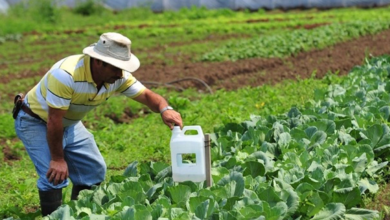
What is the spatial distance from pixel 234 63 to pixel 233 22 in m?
9.63

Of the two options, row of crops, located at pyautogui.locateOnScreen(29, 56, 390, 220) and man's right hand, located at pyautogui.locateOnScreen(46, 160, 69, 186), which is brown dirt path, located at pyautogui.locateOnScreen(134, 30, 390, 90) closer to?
row of crops, located at pyautogui.locateOnScreen(29, 56, 390, 220)

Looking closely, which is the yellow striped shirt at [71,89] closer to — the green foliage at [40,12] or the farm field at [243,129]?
the farm field at [243,129]

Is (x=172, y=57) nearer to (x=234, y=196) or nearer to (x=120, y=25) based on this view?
(x=120, y=25)

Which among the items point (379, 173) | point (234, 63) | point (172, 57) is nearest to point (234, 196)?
point (379, 173)

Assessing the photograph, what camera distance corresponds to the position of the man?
488cm

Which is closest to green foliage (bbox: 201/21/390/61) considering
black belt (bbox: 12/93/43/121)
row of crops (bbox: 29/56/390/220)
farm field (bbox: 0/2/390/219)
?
farm field (bbox: 0/2/390/219)

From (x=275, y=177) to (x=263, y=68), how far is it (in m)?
8.54

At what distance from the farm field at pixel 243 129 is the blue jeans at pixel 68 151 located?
0.37 m

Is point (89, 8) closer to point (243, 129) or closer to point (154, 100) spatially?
point (243, 129)

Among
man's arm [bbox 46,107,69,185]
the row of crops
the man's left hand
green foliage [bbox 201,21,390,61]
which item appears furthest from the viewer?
green foliage [bbox 201,21,390,61]

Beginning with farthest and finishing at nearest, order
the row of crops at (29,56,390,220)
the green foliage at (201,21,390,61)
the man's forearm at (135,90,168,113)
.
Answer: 1. the green foliage at (201,21,390,61)
2. the man's forearm at (135,90,168,113)
3. the row of crops at (29,56,390,220)

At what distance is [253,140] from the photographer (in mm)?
6242

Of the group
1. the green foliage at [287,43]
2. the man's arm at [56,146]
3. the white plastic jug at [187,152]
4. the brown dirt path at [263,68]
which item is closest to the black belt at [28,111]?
the man's arm at [56,146]

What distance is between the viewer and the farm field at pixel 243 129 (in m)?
4.79
